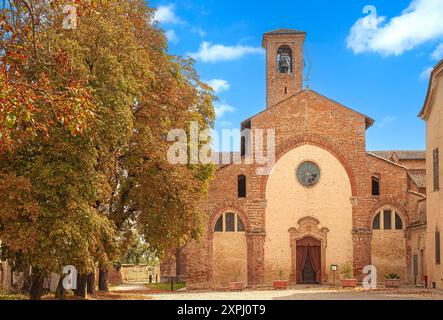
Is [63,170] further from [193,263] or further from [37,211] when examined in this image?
[193,263]

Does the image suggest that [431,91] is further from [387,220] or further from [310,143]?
[387,220]

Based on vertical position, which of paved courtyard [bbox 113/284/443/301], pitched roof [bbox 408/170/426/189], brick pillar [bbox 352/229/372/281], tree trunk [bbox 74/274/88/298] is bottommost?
paved courtyard [bbox 113/284/443/301]

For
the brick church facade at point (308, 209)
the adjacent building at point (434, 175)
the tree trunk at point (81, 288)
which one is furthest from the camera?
the brick church facade at point (308, 209)

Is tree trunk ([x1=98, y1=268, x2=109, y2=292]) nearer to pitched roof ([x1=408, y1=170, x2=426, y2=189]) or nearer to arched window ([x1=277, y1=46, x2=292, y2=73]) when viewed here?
pitched roof ([x1=408, y1=170, x2=426, y2=189])

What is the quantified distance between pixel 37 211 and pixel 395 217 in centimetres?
2263

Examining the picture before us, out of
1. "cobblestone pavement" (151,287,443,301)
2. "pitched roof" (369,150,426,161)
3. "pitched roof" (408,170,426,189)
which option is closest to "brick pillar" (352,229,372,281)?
"pitched roof" (408,170,426,189)

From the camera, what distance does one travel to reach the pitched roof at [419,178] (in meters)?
40.3

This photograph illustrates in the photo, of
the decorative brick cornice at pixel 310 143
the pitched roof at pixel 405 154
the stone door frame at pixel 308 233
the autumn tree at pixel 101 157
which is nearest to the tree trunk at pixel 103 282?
the autumn tree at pixel 101 157

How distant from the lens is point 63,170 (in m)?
19.4

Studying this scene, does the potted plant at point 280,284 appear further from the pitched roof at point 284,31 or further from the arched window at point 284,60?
the pitched roof at point 284,31

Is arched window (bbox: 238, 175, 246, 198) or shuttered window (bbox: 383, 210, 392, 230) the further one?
arched window (bbox: 238, 175, 246, 198)

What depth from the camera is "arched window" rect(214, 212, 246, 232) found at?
3531cm

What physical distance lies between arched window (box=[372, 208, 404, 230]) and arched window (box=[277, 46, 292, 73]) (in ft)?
49.9
